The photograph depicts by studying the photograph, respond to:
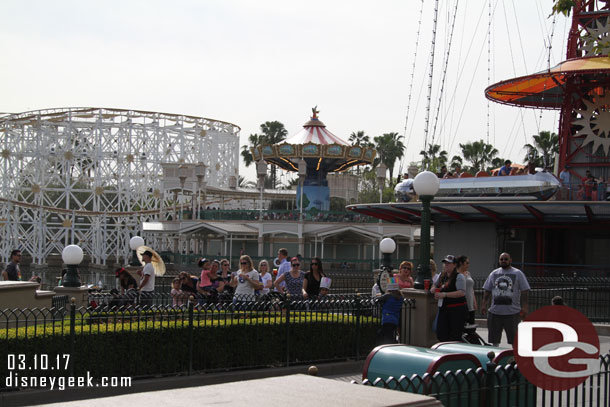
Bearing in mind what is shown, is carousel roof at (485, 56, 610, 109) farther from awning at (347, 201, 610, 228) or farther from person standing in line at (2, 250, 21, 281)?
person standing in line at (2, 250, 21, 281)

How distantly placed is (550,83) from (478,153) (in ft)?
134

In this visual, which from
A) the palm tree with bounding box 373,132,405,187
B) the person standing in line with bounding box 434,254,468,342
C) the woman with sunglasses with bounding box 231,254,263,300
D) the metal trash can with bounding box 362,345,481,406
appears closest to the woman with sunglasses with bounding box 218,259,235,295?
the woman with sunglasses with bounding box 231,254,263,300

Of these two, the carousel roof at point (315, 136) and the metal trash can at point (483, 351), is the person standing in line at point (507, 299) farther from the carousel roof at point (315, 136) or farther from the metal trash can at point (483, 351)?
the carousel roof at point (315, 136)

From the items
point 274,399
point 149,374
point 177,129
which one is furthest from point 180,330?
point 177,129

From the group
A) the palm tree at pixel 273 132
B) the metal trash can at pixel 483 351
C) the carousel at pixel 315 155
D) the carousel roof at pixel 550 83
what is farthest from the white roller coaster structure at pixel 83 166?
the metal trash can at pixel 483 351

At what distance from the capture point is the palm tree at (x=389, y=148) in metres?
87.9

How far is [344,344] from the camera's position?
12906mm

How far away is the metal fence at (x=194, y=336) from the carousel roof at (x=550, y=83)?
59.3ft

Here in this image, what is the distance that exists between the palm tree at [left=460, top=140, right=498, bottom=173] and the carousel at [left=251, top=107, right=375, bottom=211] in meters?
24.9

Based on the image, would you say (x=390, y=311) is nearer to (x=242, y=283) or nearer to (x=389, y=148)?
(x=242, y=283)

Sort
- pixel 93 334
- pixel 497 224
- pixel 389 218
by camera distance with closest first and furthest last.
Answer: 1. pixel 93 334
2. pixel 497 224
3. pixel 389 218

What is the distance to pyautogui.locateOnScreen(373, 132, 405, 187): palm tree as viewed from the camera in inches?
3462

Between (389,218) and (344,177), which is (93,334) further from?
(344,177)

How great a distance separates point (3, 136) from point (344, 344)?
7067 cm
